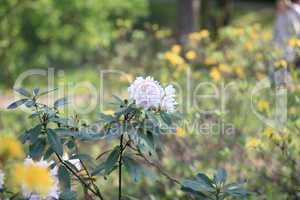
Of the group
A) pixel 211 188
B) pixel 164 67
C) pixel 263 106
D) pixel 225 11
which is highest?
pixel 225 11

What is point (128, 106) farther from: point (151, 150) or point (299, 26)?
point (299, 26)

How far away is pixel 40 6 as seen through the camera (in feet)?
18.4

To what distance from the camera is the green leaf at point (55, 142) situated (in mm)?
1886

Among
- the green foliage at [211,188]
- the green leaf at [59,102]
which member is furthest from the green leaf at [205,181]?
the green leaf at [59,102]

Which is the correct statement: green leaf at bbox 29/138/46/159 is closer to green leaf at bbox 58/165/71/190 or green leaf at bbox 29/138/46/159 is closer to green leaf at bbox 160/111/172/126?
green leaf at bbox 58/165/71/190

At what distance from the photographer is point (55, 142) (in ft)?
6.20

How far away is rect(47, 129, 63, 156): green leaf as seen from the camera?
1886 mm

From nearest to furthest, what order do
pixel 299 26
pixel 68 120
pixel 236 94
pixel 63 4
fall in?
pixel 68 120 → pixel 236 94 → pixel 299 26 → pixel 63 4

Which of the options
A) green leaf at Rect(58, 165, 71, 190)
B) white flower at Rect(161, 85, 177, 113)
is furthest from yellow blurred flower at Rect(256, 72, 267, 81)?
green leaf at Rect(58, 165, 71, 190)

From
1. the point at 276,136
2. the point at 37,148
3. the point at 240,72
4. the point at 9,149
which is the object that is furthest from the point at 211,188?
the point at 240,72

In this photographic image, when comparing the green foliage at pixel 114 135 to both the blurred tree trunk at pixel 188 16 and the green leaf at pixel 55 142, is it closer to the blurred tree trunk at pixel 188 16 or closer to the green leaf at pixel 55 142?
the green leaf at pixel 55 142

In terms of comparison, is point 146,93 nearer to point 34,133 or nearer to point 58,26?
point 34,133

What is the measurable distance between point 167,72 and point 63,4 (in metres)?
1.96

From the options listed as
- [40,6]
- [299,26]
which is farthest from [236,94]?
[40,6]
